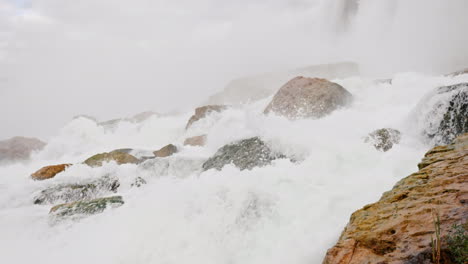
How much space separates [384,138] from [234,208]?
555cm

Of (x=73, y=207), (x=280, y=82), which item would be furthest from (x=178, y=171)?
(x=280, y=82)

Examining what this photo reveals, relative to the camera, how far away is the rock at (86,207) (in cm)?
777

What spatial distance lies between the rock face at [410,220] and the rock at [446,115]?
3.73 meters

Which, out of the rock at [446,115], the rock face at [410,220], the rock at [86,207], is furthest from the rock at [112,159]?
the rock at [446,115]

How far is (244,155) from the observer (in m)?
9.55

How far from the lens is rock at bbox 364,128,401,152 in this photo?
27.5 feet

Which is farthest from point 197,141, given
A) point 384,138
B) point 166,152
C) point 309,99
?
point 384,138

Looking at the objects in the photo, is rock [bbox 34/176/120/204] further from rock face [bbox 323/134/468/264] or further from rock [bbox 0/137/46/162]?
rock [bbox 0/137/46/162]

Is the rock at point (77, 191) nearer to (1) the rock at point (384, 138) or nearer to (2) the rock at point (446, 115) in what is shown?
(1) the rock at point (384, 138)

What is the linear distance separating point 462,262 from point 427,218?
68 centimetres

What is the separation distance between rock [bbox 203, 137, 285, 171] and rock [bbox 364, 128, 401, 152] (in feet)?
9.47

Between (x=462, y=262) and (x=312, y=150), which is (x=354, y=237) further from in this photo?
(x=312, y=150)

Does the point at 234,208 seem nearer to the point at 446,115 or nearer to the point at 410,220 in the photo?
the point at 410,220

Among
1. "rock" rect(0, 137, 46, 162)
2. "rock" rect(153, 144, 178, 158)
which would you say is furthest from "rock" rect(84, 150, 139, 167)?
"rock" rect(0, 137, 46, 162)
